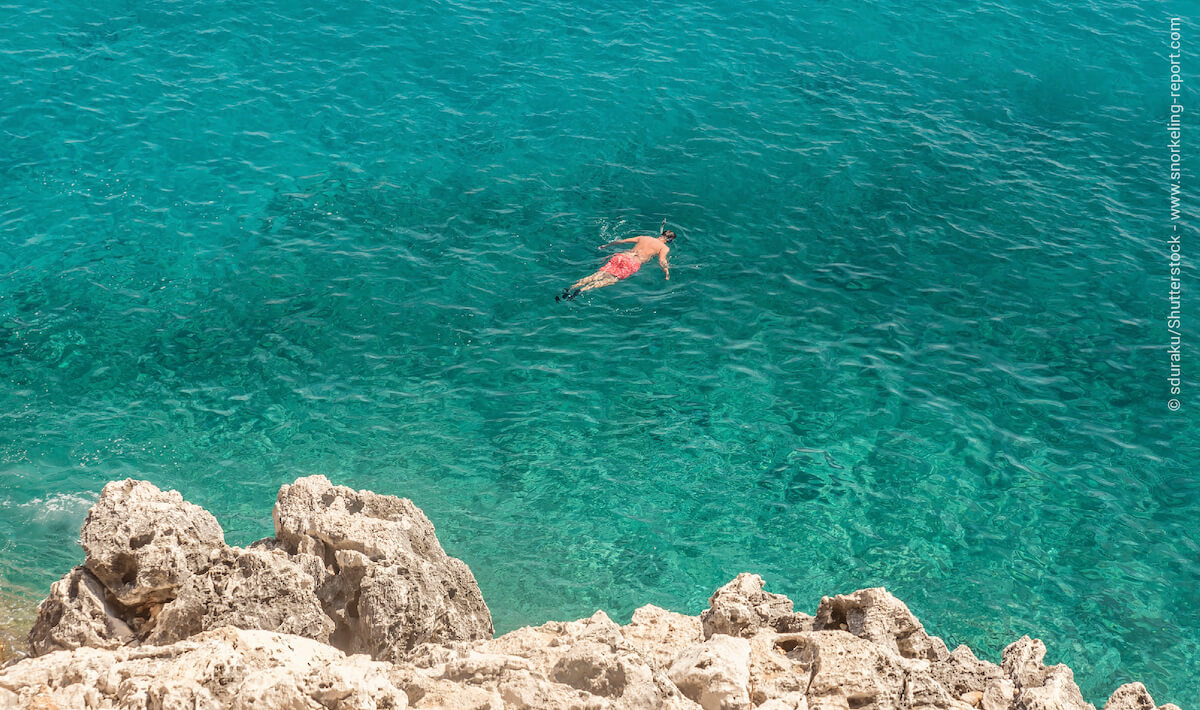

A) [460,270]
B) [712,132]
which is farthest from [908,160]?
[460,270]

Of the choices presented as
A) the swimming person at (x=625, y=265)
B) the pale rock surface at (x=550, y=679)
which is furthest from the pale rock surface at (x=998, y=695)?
the swimming person at (x=625, y=265)

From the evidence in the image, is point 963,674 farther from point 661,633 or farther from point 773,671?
point 661,633

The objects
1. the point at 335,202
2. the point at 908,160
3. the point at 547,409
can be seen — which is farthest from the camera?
the point at 908,160

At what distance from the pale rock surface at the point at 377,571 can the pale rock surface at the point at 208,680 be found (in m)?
2.02

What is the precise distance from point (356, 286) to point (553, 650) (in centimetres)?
1351

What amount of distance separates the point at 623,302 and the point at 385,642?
1222 cm

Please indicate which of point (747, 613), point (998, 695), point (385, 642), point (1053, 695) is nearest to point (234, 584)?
point (385, 642)

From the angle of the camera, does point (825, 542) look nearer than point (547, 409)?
Yes

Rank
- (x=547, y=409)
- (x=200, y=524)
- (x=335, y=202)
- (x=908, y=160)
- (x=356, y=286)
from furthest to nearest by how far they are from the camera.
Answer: (x=908, y=160)
(x=335, y=202)
(x=356, y=286)
(x=547, y=409)
(x=200, y=524)

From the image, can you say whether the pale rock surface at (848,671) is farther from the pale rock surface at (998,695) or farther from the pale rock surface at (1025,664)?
the pale rock surface at (1025,664)

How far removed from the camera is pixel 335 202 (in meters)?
24.5

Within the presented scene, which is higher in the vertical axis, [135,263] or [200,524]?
[200,524]

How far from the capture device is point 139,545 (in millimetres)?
11742

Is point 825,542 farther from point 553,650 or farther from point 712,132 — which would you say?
point 712,132
